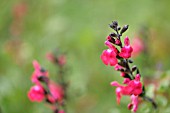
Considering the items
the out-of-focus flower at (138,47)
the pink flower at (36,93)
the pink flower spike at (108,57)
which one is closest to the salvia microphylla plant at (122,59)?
the pink flower spike at (108,57)

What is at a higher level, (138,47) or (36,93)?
(138,47)

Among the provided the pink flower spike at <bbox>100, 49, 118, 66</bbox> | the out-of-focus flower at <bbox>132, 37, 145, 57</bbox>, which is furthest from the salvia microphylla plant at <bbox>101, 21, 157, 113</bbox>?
the out-of-focus flower at <bbox>132, 37, 145, 57</bbox>

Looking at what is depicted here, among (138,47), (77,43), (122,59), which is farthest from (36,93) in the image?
(77,43)

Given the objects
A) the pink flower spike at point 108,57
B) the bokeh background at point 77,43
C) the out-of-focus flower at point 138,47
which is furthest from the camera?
the bokeh background at point 77,43

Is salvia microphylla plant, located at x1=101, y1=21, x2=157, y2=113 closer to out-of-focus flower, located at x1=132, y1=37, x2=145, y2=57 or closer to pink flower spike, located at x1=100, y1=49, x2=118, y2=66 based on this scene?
pink flower spike, located at x1=100, y1=49, x2=118, y2=66

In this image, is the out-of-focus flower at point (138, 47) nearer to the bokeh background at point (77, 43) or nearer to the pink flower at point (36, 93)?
the bokeh background at point (77, 43)

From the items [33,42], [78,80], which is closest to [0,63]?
[33,42]

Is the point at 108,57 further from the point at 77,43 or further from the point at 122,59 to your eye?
the point at 77,43

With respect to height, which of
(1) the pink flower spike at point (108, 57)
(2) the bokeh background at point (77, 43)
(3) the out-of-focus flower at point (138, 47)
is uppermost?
(2) the bokeh background at point (77, 43)

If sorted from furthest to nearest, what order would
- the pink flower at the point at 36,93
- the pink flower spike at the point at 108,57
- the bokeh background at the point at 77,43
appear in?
1. the bokeh background at the point at 77,43
2. the pink flower at the point at 36,93
3. the pink flower spike at the point at 108,57
